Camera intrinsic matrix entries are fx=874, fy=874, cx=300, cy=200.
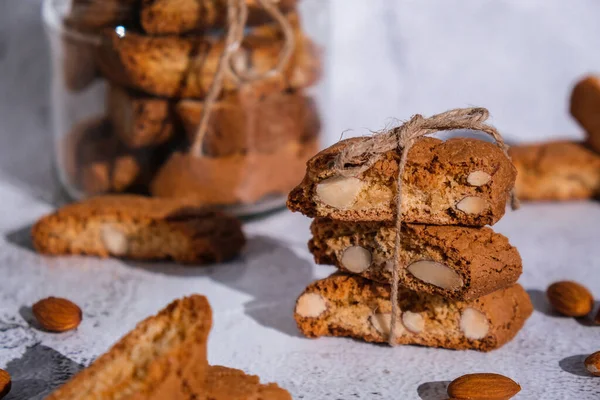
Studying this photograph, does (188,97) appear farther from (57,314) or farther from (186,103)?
(57,314)

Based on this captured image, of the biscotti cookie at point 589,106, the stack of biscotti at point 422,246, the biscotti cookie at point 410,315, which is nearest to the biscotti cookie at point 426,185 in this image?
the stack of biscotti at point 422,246

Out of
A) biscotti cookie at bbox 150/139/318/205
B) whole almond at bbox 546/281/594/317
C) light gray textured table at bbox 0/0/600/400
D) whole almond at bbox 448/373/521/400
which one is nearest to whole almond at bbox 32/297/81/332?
light gray textured table at bbox 0/0/600/400

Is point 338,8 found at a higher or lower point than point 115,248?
higher

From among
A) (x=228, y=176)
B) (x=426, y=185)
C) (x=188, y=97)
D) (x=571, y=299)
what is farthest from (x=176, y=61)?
(x=571, y=299)

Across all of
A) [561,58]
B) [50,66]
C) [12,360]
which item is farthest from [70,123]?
[561,58]

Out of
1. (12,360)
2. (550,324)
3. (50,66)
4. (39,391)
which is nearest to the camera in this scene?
(39,391)

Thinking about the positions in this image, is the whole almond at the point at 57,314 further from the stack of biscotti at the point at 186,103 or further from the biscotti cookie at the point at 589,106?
the biscotti cookie at the point at 589,106

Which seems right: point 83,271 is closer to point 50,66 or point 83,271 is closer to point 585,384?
point 50,66
